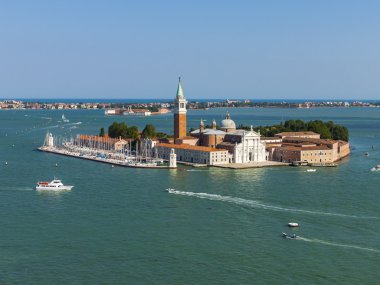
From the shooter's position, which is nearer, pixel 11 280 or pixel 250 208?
pixel 11 280

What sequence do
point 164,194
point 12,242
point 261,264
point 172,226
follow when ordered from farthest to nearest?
1. point 164,194
2. point 172,226
3. point 12,242
4. point 261,264

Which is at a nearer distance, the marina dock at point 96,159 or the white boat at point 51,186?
the white boat at point 51,186

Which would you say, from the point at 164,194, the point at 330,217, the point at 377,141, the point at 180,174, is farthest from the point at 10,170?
the point at 377,141

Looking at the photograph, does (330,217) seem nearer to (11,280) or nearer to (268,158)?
(11,280)

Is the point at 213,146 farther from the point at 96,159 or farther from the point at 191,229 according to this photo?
the point at 191,229

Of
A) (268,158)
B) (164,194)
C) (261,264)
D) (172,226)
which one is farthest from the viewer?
(268,158)

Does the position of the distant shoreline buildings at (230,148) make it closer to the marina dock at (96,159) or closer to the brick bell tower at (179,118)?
the brick bell tower at (179,118)

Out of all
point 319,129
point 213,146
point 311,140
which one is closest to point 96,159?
point 213,146

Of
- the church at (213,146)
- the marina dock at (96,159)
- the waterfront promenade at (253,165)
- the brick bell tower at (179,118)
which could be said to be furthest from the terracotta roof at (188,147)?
the marina dock at (96,159)
